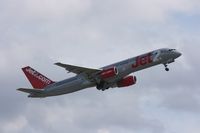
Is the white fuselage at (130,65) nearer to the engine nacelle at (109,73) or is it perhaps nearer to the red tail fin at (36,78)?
the engine nacelle at (109,73)

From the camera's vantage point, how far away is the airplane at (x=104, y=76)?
4998 inches

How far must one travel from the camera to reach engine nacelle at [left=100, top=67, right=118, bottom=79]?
127750mm

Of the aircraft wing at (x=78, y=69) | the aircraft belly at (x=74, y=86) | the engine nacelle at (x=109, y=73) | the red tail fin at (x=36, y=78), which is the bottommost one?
the aircraft belly at (x=74, y=86)

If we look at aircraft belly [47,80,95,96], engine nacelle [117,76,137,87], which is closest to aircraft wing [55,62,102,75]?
aircraft belly [47,80,95,96]

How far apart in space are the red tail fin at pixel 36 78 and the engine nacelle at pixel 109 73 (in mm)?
9397

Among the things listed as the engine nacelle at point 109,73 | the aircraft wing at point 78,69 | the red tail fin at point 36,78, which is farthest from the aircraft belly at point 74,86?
the red tail fin at point 36,78

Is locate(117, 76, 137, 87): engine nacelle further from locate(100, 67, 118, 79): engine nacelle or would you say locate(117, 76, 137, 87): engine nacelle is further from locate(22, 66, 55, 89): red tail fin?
locate(22, 66, 55, 89): red tail fin

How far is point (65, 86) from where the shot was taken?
130875 millimetres

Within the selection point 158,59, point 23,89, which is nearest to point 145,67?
point 158,59

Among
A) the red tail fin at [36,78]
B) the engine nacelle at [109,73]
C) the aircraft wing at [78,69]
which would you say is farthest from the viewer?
the red tail fin at [36,78]

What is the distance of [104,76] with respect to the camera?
128 metres

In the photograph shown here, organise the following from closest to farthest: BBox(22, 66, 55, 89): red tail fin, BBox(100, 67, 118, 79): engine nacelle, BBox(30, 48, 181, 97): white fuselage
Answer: BBox(30, 48, 181, 97): white fuselage < BBox(100, 67, 118, 79): engine nacelle < BBox(22, 66, 55, 89): red tail fin

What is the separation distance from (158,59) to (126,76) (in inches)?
348

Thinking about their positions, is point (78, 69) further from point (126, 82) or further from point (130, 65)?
point (126, 82)
